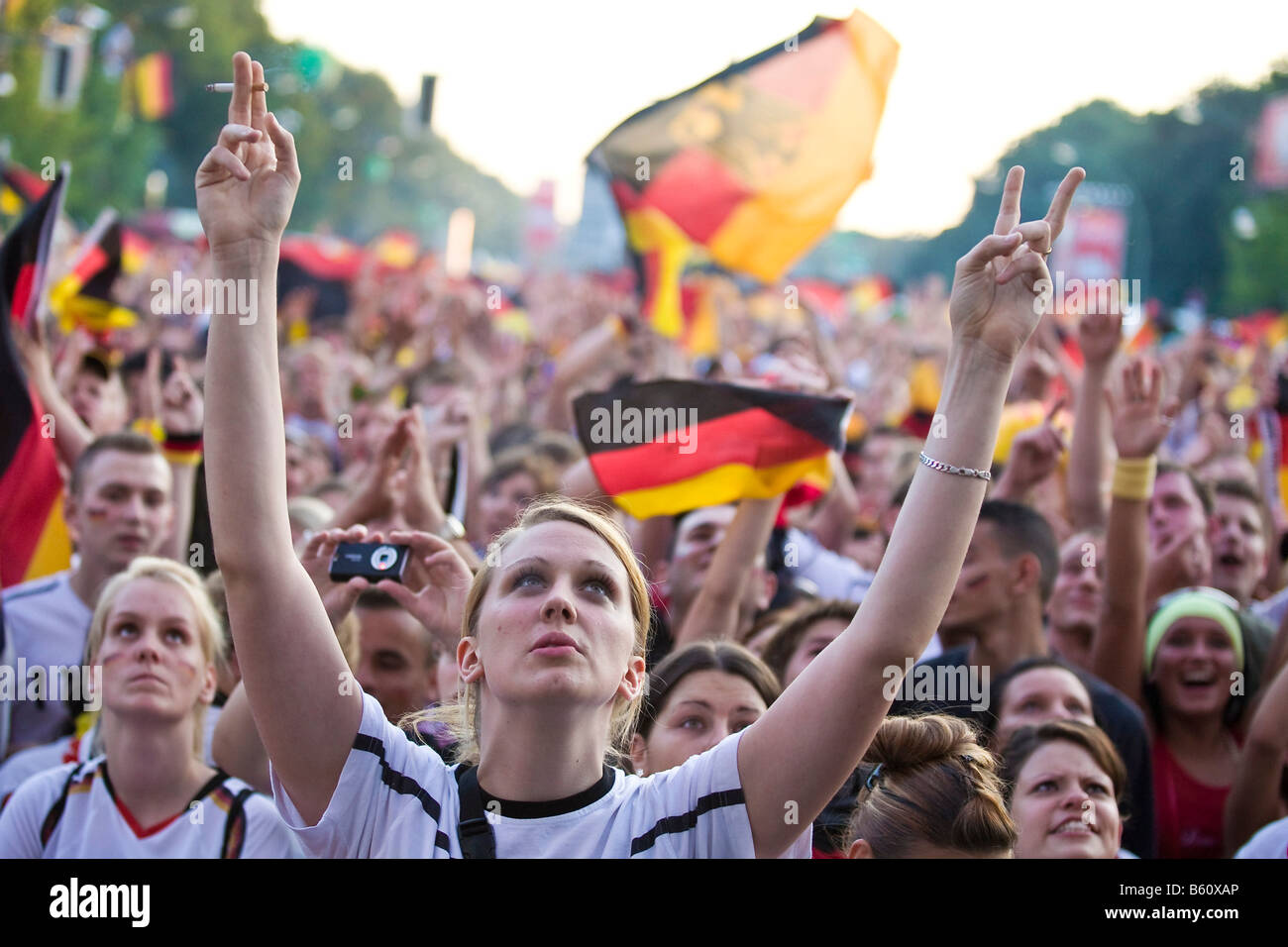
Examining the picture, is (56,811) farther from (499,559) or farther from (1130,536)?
(1130,536)

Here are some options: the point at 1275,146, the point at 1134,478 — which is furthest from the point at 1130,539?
the point at 1275,146

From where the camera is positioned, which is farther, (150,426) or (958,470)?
(150,426)

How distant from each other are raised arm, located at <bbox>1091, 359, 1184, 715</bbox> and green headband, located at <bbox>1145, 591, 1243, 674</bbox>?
5.0 inches

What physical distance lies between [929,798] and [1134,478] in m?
1.88

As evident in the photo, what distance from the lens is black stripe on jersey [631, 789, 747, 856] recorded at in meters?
2.35

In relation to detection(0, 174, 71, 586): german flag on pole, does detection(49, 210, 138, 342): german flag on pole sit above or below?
above

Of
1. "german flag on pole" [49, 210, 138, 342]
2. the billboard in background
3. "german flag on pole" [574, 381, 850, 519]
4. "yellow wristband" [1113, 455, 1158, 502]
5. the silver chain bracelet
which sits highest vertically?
the billboard in background

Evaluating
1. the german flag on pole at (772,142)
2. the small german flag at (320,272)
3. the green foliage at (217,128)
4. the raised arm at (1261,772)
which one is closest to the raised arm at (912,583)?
the green foliage at (217,128)

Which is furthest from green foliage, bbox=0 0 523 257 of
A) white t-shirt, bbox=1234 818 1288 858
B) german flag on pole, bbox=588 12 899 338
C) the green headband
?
the green headband

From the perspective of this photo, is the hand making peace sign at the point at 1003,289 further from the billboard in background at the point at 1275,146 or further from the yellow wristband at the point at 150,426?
the billboard in background at the point at 1275,146

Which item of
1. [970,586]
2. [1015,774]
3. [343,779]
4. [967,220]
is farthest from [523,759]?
[967,220]

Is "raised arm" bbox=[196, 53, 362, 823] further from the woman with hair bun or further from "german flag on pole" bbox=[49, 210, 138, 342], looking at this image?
"german flag on pole" bbox=[49, 210, 138, 342]

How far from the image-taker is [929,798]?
2984 mm

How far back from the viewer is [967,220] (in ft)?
194
